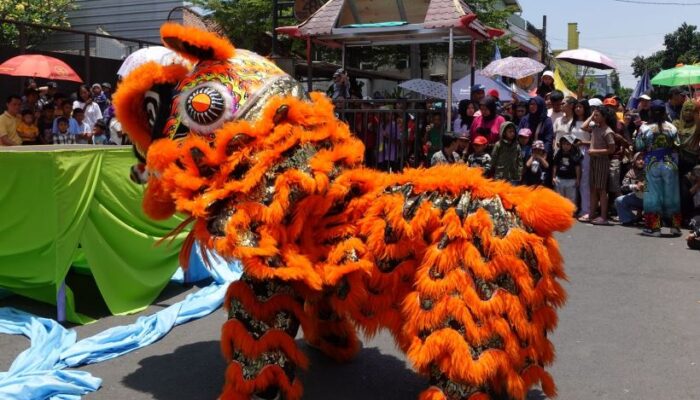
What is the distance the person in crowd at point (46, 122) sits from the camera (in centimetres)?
908

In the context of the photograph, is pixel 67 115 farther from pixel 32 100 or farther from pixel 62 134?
pixel 62 134

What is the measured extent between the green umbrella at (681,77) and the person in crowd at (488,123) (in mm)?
3862

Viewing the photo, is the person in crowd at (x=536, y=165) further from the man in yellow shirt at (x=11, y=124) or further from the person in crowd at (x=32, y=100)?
the person in crowd at (x=32, y=100)

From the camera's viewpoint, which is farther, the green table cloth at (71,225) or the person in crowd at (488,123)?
the person in crowd at (488,123)

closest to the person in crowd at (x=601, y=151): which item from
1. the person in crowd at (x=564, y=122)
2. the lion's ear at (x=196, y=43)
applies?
the person in crowd at (x=564, y=122)

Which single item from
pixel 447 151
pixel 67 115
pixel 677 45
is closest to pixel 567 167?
pixel 447 151

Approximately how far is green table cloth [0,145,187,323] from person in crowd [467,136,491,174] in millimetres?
4199

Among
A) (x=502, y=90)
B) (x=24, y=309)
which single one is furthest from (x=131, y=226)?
(x=502, y=90)

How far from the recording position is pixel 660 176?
24.7 feet

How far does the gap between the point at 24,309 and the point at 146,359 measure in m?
1.38

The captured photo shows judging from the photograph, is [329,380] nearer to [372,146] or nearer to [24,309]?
[24,309]

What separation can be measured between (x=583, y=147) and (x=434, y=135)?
2.08 m

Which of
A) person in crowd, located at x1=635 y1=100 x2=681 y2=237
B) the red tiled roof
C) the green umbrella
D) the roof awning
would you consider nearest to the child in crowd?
the roof awning

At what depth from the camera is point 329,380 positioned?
134 inches
